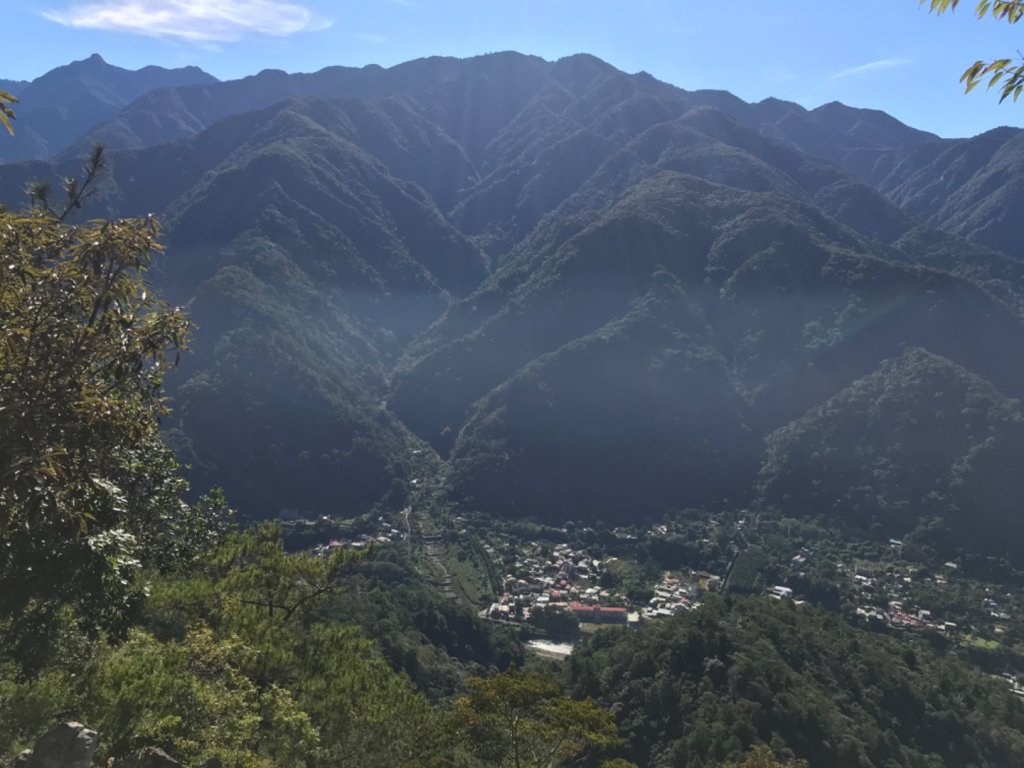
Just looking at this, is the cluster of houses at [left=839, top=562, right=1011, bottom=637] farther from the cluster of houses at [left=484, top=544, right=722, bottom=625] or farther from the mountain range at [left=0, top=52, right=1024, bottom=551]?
the cluster of houses at [left=484, top=544, right=722, bottom=625]

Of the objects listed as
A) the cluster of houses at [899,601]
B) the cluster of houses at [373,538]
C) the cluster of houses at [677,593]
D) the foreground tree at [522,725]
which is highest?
the foreground tree at [522,725]

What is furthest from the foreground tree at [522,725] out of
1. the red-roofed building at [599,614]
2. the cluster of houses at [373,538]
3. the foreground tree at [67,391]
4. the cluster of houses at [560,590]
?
the cluster of houses at [373,538]

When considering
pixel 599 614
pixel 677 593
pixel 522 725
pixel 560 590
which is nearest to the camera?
pixel 522 725

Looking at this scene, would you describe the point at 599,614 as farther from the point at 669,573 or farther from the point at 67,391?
the point at 67,391

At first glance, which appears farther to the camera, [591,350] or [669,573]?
[591,350]

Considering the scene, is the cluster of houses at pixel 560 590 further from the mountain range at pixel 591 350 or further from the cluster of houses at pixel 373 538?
the cluster of houses at pixel 373 538

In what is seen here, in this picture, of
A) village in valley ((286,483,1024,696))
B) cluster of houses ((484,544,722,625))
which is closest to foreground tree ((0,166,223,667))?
village in valley ((286,483,1024,696))

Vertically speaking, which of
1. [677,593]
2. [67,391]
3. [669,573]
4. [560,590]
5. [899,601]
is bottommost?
[560,590]

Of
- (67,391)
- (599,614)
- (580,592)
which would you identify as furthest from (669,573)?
(67,391)

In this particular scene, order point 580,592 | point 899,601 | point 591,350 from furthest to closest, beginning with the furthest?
point 591,350, point 580,592, point 899,601
